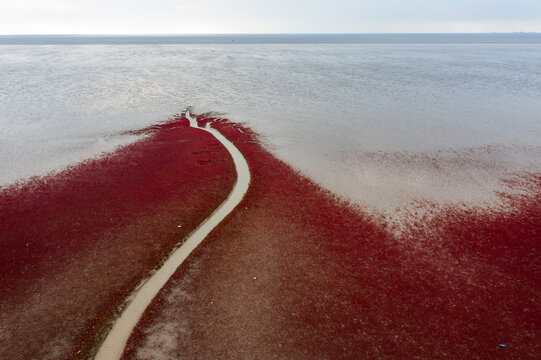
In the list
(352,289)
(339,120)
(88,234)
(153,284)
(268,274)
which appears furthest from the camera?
(339,120)

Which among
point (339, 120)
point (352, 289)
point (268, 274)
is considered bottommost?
point (352, 289)

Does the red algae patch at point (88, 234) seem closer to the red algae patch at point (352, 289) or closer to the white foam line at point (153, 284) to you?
the white foam line at point (153, 284)

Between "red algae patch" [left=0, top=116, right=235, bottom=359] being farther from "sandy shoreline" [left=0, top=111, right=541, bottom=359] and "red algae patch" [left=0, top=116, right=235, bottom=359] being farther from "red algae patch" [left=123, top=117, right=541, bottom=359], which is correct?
"red algae patch" [left=123, top=117, right=541, bottom=359]

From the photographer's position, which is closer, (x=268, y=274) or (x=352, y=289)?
(x=352, y=289)

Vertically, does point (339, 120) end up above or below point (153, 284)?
above

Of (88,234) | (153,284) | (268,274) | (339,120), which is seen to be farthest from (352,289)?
(339,120)

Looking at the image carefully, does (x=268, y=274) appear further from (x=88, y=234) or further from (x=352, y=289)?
(x=88, y=234)

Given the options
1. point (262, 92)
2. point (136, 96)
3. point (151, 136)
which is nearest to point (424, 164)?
point (151, 136)
